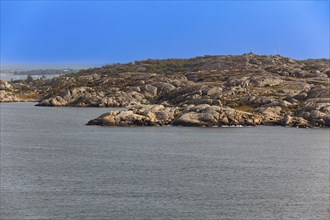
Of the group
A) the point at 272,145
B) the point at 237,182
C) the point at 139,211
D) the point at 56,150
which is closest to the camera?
the point at 139,211

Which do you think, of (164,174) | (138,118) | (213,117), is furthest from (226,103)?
(164,174)

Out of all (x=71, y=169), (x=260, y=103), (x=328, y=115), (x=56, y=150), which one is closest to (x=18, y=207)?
(x=71, y=169)

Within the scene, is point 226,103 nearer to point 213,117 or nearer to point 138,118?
point 213,117

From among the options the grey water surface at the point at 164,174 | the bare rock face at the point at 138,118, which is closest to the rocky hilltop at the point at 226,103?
the bare rock face at the point at 138,118

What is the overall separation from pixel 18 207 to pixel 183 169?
25.2 meters

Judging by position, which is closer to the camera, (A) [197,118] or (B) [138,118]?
(B) [138,118]

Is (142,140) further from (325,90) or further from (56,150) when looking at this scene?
(325,90)

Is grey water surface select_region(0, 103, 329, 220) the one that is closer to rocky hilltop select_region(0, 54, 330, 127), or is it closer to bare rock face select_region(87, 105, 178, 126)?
bare rock face select_region(87, 105, 178, 126)

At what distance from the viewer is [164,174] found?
67.2 m

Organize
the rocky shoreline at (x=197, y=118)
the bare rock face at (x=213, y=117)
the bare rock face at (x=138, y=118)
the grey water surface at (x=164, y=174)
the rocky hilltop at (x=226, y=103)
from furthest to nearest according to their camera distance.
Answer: the rocky hilltop at (x=226, y=103), the bare rock face at (x=138, y=118), the rocky shoreline at (x=197, y=118), the bare rock face at (x=213, y=117), the grey water surface at (x=164, y=174)

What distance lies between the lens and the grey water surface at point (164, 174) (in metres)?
51.6

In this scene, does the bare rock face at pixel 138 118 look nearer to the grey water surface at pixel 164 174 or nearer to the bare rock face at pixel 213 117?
the bare rock face at pixel 213 117

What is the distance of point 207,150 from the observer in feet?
289

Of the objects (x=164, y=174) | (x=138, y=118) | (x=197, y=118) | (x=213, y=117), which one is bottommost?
(x=164, y=174)
